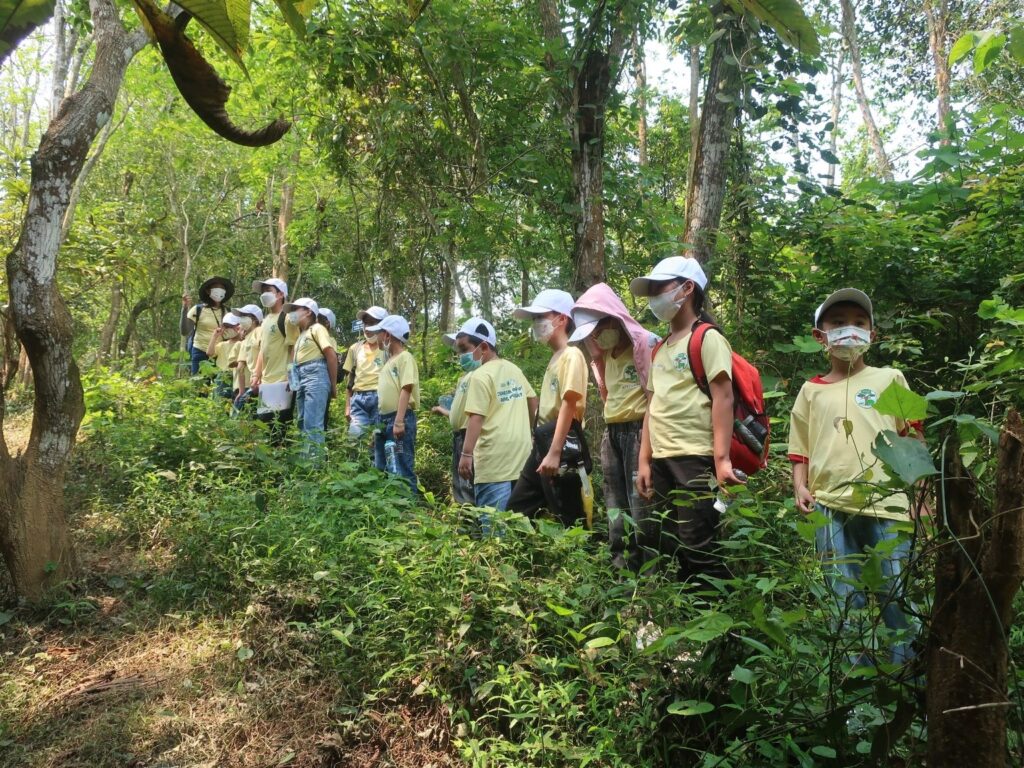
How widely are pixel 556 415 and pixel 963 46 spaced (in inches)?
152

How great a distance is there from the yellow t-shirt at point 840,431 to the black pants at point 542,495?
1.67 m

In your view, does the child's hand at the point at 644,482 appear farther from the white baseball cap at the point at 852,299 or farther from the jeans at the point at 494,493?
the jeans at the point at 494,493

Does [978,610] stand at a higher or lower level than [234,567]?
higher

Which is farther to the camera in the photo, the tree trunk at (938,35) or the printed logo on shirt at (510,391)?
the tree trunk at (938,35)

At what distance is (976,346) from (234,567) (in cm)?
509

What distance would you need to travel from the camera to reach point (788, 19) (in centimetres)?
79

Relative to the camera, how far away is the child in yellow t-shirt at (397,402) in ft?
21.0

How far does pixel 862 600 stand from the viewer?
8.62 feet

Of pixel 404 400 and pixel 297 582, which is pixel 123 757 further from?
pixel 404 400

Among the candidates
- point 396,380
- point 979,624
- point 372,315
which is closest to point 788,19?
point 979,624

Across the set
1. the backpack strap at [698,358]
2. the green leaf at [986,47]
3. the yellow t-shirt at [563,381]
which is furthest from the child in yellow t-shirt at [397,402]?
the green leaf at [986,47]

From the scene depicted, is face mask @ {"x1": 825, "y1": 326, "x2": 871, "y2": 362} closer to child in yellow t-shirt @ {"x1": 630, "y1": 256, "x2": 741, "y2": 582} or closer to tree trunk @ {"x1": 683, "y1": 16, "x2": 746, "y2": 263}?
child in yellow t-shirt @ {"x1": 630, "y1": 256, "x2": 741, "y2": 582}

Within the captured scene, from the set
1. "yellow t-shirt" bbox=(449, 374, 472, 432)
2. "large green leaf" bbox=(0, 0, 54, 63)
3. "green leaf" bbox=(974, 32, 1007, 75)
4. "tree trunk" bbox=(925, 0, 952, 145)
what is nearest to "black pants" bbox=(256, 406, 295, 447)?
"yellow t-shirt" bbox=(449, 374, 472, 432)

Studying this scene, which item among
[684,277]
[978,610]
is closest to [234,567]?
[684,277]
